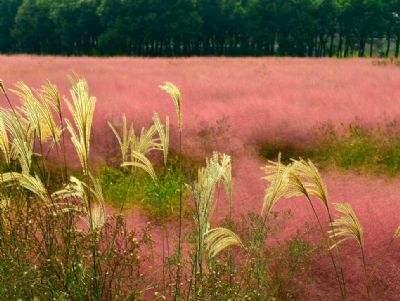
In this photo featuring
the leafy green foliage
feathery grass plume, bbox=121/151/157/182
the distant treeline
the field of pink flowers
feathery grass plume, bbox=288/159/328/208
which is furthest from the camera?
the distant treeline

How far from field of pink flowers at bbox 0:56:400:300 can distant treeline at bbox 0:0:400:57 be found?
41789mm

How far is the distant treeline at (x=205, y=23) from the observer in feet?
211

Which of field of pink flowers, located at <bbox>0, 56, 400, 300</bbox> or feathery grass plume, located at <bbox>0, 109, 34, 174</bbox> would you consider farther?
field of pink flowers, located at <bbox>0, 56, 400, 300</bbox>

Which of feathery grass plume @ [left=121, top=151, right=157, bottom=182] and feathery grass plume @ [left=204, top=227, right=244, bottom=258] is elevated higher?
feathery grass plume @ [left=121, top=151, right=157, bottom=182]

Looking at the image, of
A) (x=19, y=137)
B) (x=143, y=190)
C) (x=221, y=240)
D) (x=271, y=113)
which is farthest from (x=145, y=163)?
(x=271, y=113)

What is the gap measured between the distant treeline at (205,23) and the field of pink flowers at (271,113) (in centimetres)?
4179

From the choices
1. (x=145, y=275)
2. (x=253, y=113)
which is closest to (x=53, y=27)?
(x=253, y=113)

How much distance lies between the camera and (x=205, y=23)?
68.1 m

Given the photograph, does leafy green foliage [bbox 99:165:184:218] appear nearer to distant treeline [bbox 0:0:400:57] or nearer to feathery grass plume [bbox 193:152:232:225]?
feathery grass plume [bbox 193:152:232:225]

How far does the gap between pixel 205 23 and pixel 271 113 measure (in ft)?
185

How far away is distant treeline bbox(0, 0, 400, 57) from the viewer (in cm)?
6419

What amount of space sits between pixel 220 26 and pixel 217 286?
214 ft

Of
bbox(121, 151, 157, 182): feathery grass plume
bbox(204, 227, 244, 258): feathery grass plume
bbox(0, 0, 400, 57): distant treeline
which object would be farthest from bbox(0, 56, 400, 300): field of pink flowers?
bbox(0, 0, 400, 57): distant treeline

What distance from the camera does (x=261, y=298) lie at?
5227 mm
